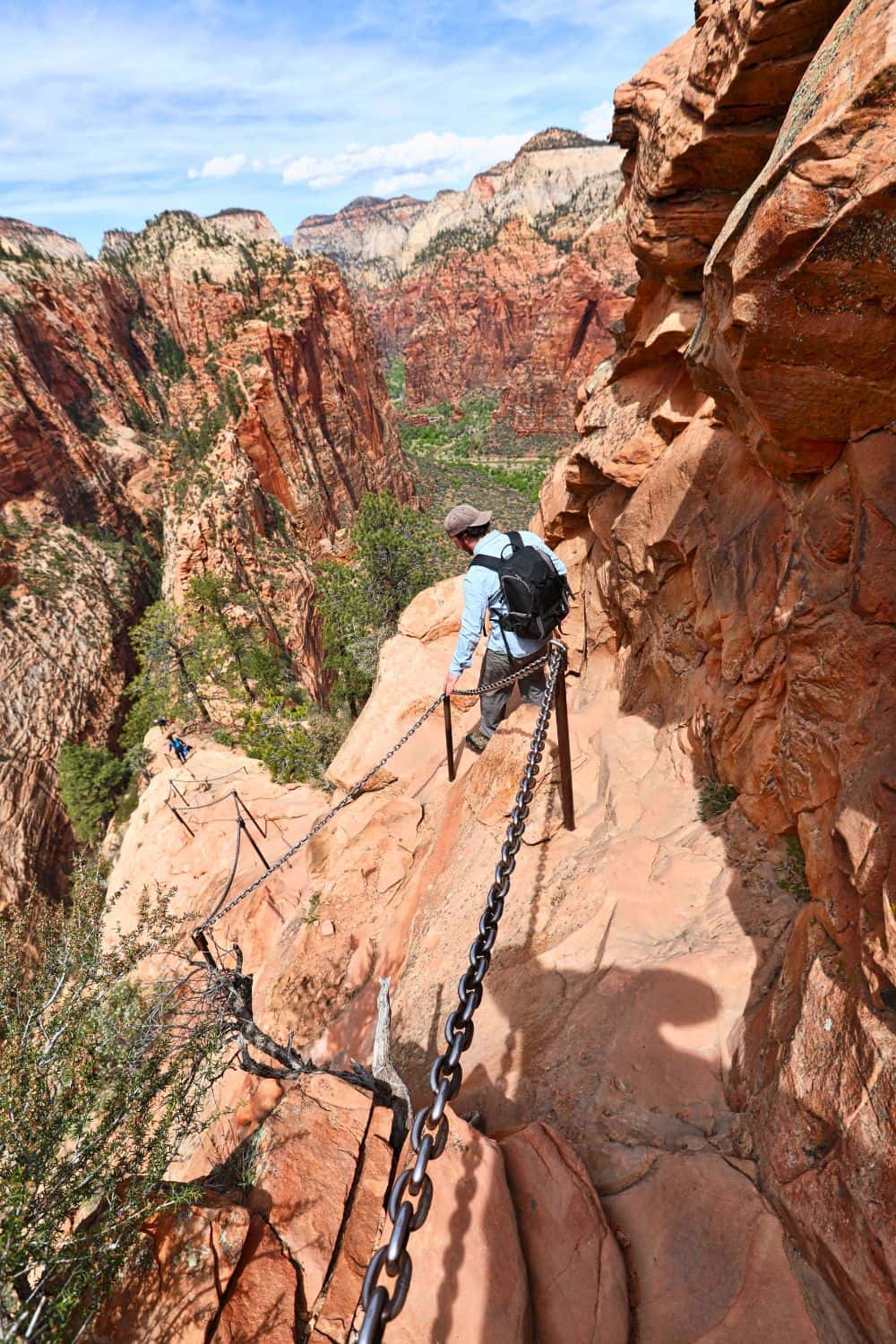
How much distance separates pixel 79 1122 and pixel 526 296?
120 metres

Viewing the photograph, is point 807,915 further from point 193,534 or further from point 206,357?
point 206,357

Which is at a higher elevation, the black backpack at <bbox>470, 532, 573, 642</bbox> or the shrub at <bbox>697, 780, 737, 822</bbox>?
the black backpack at <bbox>470, 532, 573, 642</bbox>

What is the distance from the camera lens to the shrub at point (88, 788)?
97.7 feet

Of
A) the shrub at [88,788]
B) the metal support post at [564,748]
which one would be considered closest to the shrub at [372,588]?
the shrub at [88,788]

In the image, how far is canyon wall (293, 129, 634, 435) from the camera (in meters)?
81.1

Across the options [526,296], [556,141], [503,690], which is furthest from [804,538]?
[556,141]

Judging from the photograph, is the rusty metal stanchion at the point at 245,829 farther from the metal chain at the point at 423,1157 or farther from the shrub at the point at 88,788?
the shrub at the point at 88,788

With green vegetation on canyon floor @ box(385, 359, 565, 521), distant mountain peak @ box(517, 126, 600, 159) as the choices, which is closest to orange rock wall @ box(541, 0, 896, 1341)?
green vegetation on canyon floor @ box(385, 359, 565, 521)

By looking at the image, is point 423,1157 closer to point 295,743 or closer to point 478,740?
point 478,740

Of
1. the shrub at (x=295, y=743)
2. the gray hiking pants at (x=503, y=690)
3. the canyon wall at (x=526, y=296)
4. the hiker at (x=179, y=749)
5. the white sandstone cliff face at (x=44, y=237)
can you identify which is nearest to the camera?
the gray hiking pants at (x=503, y=690)

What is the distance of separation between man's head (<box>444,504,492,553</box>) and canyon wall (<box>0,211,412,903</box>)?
29.3 metres

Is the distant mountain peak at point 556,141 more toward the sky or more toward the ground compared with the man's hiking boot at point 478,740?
more toward the sky

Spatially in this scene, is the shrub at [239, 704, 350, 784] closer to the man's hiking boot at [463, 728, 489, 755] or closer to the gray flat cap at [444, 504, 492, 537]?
the man's hiking boot at [463, 728, 489, 755]

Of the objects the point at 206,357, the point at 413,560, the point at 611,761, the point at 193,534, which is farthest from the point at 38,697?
the point at 611,761
